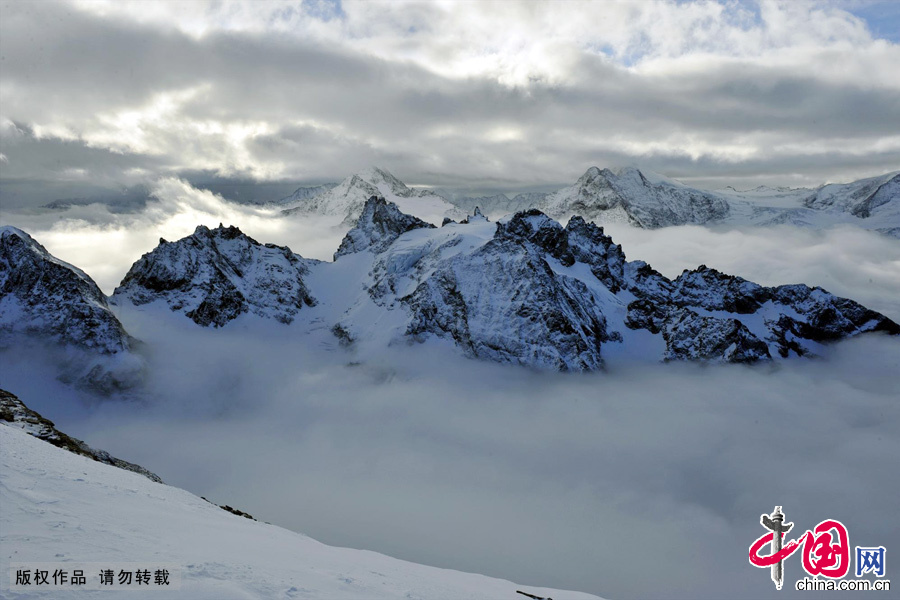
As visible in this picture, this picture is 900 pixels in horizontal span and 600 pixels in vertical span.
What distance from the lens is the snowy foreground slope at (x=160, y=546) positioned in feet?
60.0

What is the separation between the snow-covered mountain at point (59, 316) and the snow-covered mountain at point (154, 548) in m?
163

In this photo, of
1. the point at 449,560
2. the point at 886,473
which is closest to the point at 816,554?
the point at 449,560

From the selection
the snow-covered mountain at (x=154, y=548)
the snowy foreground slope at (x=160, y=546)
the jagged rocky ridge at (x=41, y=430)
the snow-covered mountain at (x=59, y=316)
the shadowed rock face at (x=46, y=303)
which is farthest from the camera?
the shadowed rock face at (x=46, y=303)

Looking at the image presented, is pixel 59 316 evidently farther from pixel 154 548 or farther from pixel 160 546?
pixel 154 548

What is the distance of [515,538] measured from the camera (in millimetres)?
126438

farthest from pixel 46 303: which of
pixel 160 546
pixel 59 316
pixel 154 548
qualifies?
pixel 154 548

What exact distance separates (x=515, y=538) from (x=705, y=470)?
68538 mm

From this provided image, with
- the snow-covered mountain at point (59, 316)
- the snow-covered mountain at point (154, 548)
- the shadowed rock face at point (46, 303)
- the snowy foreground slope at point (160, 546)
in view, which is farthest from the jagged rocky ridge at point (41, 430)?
the shadowed rock face at point (46, 303)

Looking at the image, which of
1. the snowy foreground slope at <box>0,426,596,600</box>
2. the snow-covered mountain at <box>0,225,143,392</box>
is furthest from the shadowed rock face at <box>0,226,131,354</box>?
the snowy foreground slope at <box>0,426,596,600</box>

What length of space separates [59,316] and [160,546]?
18972 cm

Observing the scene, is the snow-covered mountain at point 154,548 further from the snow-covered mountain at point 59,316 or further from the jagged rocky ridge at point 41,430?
the snow-covered mountain at point 59,316

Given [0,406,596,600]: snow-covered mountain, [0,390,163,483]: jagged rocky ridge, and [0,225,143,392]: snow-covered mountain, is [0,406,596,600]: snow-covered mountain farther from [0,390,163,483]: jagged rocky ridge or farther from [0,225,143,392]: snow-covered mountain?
[0,225,143,392]: snow-covered mountain

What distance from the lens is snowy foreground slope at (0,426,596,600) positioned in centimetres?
1828

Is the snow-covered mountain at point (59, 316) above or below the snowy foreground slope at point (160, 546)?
above
